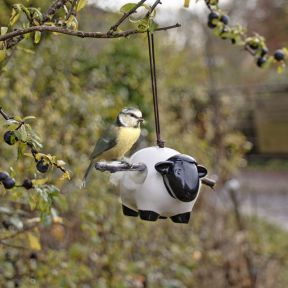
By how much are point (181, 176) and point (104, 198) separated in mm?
2507

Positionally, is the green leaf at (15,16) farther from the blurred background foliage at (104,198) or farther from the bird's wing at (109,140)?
the blurred background foliage at (104,198)

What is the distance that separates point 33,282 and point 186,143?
2.88 meters

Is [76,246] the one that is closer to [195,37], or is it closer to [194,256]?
[194,256]

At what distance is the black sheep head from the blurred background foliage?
624 millimetres

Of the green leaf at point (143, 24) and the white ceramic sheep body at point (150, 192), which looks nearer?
the green leaf at point (143, 24)

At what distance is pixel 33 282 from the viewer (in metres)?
2.40

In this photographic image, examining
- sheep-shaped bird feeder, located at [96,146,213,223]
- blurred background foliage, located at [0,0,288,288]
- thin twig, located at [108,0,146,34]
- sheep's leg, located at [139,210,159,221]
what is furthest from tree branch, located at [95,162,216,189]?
blurred background foliage, located at [0,0,288,288]

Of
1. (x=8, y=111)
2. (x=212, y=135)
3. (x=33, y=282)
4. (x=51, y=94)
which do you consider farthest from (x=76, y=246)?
(x=212, y=135)

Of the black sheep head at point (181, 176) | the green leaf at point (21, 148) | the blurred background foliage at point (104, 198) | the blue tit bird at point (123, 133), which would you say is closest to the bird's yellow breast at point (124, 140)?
the blue tit bird at point (123, 133)

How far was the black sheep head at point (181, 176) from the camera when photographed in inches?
51.9

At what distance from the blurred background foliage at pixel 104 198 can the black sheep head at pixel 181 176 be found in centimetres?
62

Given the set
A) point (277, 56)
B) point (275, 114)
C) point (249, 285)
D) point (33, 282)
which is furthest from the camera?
point (275, 114)

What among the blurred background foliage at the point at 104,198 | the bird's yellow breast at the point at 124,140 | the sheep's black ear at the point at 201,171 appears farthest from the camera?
the blurred background foliage at the point at 104,198

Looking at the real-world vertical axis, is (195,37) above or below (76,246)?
above
